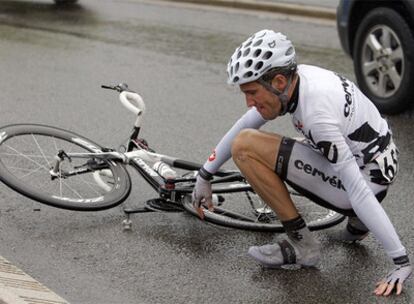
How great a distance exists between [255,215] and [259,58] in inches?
48.7

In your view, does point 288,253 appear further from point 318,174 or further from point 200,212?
point 200,212

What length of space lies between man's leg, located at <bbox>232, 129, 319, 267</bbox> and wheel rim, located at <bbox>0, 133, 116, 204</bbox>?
1053 millimetres

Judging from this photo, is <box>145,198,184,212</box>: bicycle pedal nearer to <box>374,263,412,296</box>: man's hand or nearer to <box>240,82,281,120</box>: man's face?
<box>240,82,281,120</box>: man's face

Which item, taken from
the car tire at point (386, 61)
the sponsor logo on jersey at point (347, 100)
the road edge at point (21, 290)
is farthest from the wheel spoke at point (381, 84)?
the road edge at point (21, 290)

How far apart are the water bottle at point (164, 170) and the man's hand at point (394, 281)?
1.40 m

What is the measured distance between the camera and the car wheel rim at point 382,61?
23.5ft

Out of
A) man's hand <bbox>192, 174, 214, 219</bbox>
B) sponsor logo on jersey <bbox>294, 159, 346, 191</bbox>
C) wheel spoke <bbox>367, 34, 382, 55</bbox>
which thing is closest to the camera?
sponsor logo on jersey <bbox>294, 159, 346, 191</bbox>

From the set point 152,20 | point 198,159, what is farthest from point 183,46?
point 198,159

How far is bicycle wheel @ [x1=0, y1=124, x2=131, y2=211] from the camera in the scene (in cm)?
487

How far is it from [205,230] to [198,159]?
1353mm

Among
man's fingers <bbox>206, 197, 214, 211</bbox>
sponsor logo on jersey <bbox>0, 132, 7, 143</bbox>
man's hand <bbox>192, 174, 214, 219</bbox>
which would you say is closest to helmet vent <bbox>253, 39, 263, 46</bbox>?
man's hand <bbox>192, 174, 214, 219</bbox>

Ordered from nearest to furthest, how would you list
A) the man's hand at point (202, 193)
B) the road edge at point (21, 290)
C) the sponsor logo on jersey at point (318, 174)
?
the road edge at point (21, 290), the sponsor logo on jersey at point (318, 174), the man's hand at point (202, 193)

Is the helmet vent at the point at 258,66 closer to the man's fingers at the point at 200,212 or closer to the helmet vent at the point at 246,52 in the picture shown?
the helmet vent at the point at 246,52

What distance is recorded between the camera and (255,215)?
4984 mm
